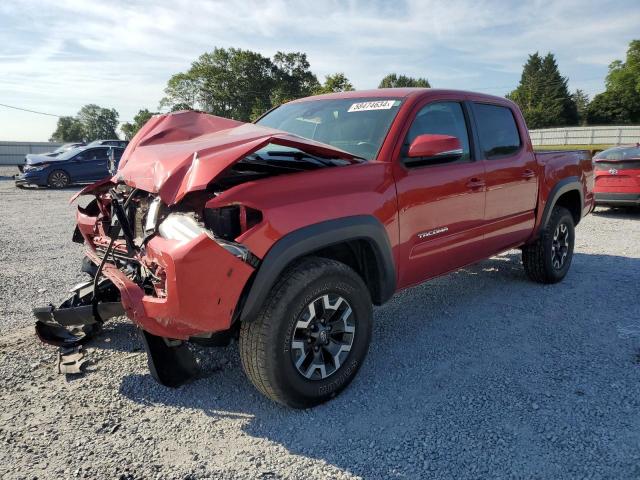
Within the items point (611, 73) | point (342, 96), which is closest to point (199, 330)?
point (342, 96)

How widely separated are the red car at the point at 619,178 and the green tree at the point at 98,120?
107714 mm

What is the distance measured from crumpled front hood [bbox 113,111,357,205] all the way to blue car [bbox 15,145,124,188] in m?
13.3

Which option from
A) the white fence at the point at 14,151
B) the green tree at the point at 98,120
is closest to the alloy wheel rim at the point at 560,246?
the white fence at the point at 14,151

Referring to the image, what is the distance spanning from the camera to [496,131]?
4.40 m

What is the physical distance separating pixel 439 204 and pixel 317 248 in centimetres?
124

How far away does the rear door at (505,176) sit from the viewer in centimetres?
415

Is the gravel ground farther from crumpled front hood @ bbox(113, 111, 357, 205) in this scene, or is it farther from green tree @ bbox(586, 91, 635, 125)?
green tree @ bbox(586, 91, 635, 125)

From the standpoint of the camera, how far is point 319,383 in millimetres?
2846

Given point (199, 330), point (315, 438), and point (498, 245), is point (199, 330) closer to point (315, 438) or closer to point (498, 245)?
point (315, 438)

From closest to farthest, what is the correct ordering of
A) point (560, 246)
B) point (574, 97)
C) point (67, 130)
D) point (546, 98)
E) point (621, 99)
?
point (560, 246), point (621, 99), point (546, 98), point (574, 97), point (67, 130)

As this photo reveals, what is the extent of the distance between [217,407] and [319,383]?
0.64m

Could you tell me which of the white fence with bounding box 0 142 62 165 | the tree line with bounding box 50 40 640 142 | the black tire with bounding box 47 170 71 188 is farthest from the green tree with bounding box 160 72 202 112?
the black tire with bounding box 47 170 71 188

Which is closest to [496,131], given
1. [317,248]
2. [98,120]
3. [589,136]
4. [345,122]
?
[345,122]

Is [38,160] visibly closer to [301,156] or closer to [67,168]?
[67,168]
